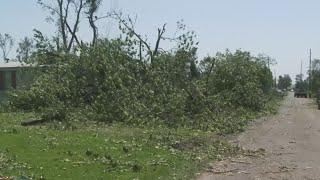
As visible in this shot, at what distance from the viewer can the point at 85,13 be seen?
2034 inches

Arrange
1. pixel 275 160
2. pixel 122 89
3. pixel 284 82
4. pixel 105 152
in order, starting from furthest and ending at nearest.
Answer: pixel 284 82
pixel 122 89
pixel 275 160
pixel 105 152

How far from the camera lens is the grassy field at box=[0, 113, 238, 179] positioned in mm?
10117

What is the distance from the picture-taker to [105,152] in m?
12.5

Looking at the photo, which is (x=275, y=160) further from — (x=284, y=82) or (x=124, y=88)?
(x=284, y=82)

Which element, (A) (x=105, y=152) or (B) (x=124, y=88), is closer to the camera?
(A) (x=105, y=152)

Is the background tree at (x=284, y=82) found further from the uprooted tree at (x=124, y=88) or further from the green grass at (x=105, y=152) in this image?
the green grass at (x=105, y=152)

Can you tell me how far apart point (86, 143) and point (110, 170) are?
341 cm

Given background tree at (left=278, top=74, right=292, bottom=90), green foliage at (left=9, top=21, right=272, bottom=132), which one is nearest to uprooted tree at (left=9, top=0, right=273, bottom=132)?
green foliage at (left=9, top=21, right=272, bottom=132)

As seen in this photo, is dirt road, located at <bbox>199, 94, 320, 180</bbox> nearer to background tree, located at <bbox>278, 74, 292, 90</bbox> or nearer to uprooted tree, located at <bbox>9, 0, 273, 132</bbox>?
uprooted tree, located at <bbox>9, 0, 273, 132</bbox>

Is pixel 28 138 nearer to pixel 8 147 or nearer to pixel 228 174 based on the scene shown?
pixel 8 147

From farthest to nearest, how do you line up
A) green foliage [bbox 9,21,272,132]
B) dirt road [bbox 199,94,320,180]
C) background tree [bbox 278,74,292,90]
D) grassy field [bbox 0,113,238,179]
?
background tree [bbox 278,74,292,90] → green foliage [bbox 9,21,272,132] → dirt road [bbox 199,94,320,180] → grassy field [bbox 0,113,238,179]

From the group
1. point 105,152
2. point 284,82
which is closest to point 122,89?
point 105,152

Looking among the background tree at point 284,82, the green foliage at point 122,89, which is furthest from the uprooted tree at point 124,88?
the background tree at point 284,82

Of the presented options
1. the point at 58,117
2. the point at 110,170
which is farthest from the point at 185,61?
the point at 110,170
